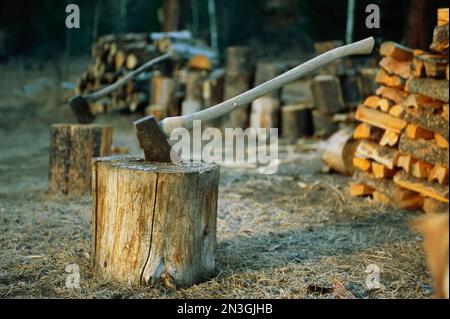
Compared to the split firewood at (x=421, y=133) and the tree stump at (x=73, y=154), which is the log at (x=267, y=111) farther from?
the split firewood at (x=421, y=133)

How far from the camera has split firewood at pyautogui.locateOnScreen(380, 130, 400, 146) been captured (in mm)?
5246

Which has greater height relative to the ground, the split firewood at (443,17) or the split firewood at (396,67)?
the split firewood at (443,17)

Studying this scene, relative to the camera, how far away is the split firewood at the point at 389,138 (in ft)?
17.2

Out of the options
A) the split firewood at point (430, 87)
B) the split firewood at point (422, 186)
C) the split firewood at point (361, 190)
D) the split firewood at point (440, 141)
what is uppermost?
the split firewood at point (430, 87)

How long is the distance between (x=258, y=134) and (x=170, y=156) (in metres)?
→ 6.07

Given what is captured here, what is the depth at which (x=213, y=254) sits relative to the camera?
3445mm

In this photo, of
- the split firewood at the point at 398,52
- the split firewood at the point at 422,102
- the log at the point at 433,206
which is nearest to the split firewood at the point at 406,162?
the log at the point at 433,206

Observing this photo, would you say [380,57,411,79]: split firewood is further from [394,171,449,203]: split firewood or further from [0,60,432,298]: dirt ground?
[0,60,432,298]: dirt ground

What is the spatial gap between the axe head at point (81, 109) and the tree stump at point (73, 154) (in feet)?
1.17

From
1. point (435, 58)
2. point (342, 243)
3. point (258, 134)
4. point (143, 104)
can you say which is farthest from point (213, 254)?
point (143, 104)

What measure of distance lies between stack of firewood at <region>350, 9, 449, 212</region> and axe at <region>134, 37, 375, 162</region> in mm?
1352

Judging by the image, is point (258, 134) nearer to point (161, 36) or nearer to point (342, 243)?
point (161, 36)

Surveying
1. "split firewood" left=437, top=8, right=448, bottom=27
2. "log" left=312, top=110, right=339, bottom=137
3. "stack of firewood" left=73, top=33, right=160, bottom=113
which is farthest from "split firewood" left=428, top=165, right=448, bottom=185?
"stack of firewood" left=73, top=33, right=160, bottom=113

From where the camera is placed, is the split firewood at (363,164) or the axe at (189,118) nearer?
the axe at (189,118)
